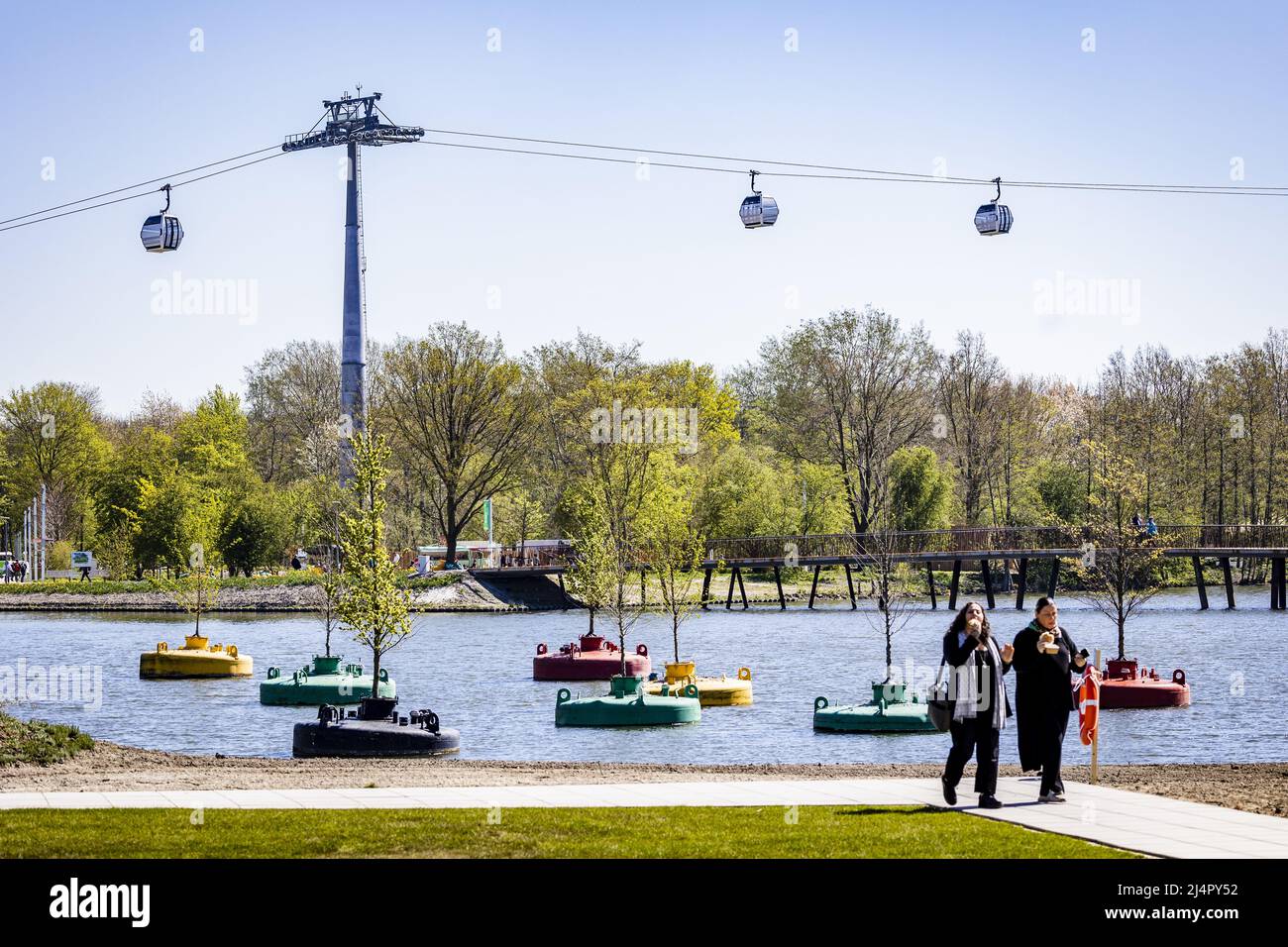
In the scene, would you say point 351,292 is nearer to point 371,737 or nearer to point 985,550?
point 985,550

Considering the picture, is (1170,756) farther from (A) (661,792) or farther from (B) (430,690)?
(B) (430,690)

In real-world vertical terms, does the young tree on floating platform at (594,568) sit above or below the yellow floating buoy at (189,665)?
above

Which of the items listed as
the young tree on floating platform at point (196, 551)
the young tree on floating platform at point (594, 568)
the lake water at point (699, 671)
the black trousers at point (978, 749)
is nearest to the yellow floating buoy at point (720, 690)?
the lake water at point (699, 671)

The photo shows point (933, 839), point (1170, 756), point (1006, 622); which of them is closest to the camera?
point (933, 839)

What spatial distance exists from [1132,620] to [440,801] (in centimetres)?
6958

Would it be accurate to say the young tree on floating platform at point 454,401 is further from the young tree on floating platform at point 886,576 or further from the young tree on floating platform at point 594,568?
the young tree on floating platform at point 594,568

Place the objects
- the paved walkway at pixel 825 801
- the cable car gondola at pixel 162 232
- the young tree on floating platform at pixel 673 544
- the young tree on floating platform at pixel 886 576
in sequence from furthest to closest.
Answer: the young tree on floating platform at pixel 673 544 < the young tree on floating platform at pixel 886 576 < the cable car gondola at pixel 162 232 < the paved walkway at pixel 825 801

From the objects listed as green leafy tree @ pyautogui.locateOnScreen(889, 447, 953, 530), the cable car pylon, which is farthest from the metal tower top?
green leafy tree @ pyautogui.locateOnScreen(889, 447, 953, 530)

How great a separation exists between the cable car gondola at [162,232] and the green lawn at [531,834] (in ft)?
63.9

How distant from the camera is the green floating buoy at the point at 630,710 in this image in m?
37.6

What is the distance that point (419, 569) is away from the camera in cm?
10331

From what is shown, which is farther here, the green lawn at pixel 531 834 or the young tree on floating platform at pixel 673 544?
the young tree on floating platform at pixel 673 544

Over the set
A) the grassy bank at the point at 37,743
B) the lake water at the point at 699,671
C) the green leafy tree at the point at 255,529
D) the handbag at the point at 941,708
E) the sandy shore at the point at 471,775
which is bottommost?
the lake water at the point at 699,671
